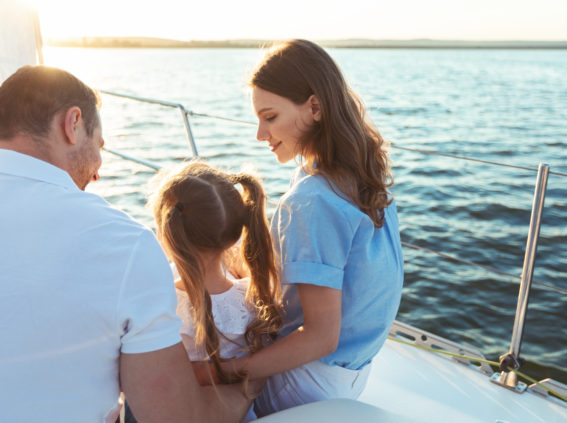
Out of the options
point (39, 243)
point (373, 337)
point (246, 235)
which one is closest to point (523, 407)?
point (373, 337)

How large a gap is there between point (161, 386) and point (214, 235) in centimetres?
31

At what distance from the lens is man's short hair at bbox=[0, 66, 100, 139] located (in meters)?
0.77

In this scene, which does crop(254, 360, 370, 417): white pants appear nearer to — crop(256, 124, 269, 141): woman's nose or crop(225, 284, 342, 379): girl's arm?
crop(225, 284, 342, 379): girl's arm

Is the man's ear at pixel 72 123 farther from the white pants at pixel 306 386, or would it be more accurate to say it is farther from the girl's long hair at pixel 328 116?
the white pants at pixel 306 386

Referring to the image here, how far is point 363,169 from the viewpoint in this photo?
1.00 metres

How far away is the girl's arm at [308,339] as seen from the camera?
92cm

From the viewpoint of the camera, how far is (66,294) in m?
0.67

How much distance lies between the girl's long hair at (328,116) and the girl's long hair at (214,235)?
0.48 ft

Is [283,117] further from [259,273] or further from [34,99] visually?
[34,99]

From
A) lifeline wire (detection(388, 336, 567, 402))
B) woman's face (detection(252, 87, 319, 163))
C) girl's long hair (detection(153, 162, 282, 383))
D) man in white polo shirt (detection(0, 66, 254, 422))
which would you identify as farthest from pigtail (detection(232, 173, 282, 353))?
lifeline wire (detection(388, 336, 567, 402))

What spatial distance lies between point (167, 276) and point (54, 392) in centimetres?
21

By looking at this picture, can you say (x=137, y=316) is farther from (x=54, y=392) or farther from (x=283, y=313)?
(x=283, y=313)

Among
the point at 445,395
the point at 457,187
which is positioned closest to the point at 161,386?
the point at 445,395

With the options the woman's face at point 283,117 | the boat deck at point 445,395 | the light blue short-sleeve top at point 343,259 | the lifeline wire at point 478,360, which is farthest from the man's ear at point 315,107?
the lifeline wire at point 478,360
